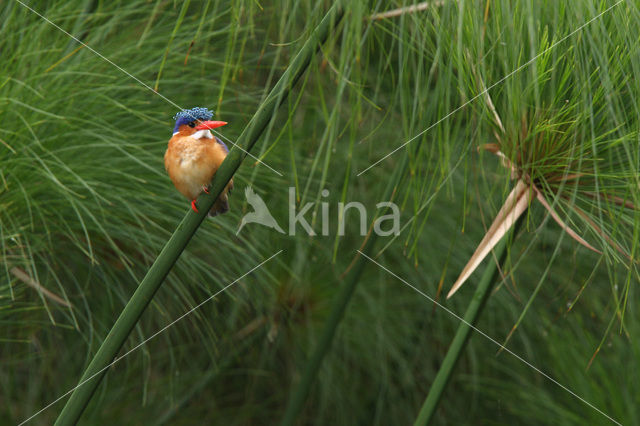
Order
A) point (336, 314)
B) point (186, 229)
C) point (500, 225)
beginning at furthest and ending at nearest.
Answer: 1. point (336, 314)
2. point (500, 225)
3. point (186, 229)

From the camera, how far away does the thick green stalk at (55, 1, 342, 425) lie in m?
0.39

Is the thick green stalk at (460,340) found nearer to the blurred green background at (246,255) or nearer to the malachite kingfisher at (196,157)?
the blurred green background at (246,255)

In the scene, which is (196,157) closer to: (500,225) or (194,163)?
(194,163)

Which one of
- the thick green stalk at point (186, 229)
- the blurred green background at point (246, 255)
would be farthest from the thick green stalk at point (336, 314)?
the thick green stalk at point (186, 229)

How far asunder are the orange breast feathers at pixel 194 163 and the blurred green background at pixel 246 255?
0.81ft

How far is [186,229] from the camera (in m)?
0.39

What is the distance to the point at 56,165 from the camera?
0.76 metres

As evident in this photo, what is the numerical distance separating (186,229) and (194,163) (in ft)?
0.13

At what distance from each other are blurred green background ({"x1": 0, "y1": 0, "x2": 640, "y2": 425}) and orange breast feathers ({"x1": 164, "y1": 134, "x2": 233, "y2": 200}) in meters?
0.25

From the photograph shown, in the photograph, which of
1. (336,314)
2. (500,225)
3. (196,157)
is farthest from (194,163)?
(336,314)

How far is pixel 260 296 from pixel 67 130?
38 cm

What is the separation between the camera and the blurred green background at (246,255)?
0.76 meters

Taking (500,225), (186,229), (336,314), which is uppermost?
(186,229)

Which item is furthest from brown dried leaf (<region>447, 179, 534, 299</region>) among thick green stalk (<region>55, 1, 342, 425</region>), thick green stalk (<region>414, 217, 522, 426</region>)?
thick green stalk (<region>55, 1, 342, 425</region>)
